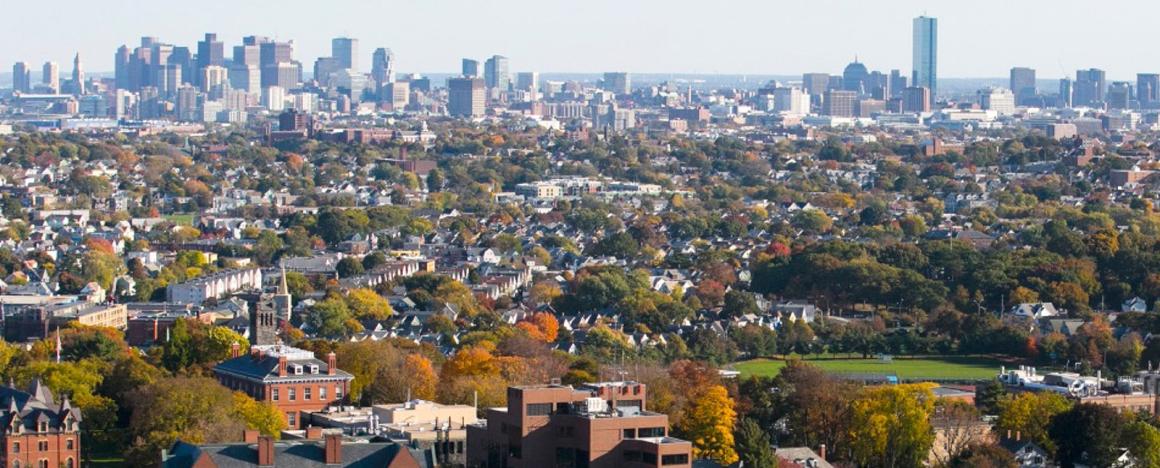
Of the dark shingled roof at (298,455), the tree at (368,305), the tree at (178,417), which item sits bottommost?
the tree at (368,305)

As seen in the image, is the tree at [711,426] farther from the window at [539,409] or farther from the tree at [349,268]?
the tree at [349,268]

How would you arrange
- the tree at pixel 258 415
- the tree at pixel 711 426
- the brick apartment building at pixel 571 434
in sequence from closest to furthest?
1. the brick apartment building at pixel 571 434
2. the tree at pixel 711 426
3. the tree at pixel 258 415

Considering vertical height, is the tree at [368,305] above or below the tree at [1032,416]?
below

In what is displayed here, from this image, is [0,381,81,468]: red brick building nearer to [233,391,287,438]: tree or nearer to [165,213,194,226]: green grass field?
[233,391,287,438]: tree

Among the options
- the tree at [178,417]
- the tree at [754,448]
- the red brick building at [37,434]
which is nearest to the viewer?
the tree at [754,448]

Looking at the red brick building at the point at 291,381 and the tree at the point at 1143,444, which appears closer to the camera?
the tree at the point at 1143,444

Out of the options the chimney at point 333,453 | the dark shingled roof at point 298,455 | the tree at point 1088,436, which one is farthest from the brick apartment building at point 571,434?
the tree at point 1088,436
